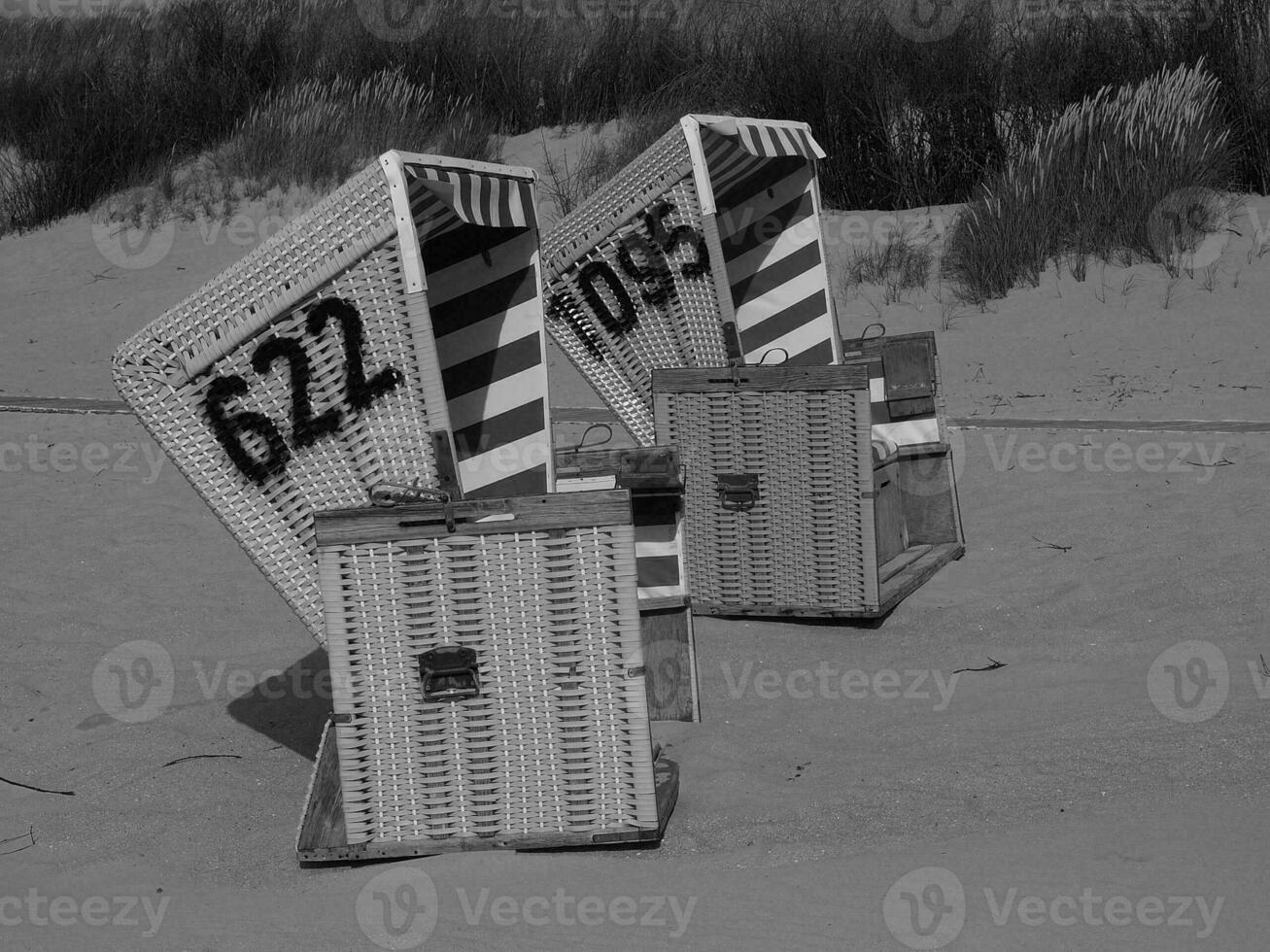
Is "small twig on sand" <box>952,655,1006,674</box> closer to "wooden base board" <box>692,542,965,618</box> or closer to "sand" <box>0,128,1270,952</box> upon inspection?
"sand" <box>0,128,1270,952</box>

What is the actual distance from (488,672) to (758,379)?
210cm

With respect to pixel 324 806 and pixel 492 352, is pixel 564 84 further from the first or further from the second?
pixel 324 806

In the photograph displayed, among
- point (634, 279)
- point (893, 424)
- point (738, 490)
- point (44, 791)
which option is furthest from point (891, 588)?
point (44, 791)

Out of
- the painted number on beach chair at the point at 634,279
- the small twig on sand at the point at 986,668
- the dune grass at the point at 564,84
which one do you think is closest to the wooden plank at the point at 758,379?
the painted number on beach chair at the point at 634,279

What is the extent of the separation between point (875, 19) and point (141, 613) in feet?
28.7

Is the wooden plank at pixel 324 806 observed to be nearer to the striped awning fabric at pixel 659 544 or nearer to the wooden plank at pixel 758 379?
the striped awning fabric at pixel 659 544

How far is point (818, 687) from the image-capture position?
473 cm

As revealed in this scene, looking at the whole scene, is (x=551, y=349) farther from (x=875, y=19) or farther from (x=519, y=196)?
(x=519, y=196)

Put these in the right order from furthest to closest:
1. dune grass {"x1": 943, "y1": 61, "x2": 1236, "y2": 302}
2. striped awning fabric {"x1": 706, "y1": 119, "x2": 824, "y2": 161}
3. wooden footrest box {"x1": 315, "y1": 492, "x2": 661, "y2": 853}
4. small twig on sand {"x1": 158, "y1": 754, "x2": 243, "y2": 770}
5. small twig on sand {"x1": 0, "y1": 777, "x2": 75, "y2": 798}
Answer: dune grass {"x1": 943, "y1": 61, "x2": 1236, "y2": 302} < striped awning fabric {"x1": 706, "y1": 119, "x2": 824, "y2": 161} < small twig on sand {"x1": 158, "y1": 754, "x2": 243, "y2": 770} < small twig on sand {"x1": 0, "y1": 777, "x2": 75, "y2": 798} < wooden footrest box {"x1": 315, "y1": 492, "x2": 661, "y2": 853}

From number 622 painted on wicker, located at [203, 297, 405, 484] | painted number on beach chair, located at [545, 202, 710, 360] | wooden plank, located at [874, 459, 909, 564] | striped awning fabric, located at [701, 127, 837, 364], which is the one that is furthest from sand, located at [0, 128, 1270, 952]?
painted number on beach chair, located at [545, 202, 710, 360]

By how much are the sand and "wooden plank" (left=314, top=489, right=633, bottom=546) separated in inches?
31.5

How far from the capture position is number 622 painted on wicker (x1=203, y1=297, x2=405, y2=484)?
3592 mm

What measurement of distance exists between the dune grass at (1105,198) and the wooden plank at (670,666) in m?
5.65

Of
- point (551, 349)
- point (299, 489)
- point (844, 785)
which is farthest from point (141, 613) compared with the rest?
point (551, 349)
